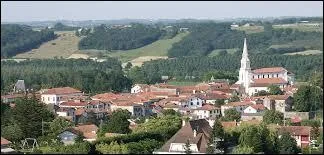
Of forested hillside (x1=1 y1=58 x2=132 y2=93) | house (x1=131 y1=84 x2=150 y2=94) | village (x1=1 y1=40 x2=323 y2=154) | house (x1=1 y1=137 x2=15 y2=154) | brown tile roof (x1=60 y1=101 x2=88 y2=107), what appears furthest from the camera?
forested hillside (x1=1 y1=58 x2=132 y2=93)

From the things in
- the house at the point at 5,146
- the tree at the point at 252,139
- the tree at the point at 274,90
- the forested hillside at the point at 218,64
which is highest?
the house at the point at 5,146

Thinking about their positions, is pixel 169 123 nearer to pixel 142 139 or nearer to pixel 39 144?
pixel 142 139

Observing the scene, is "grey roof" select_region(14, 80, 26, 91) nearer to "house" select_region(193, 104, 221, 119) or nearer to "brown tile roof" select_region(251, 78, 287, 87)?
"brown tile roof" select_region(251, 78, 287, 87)

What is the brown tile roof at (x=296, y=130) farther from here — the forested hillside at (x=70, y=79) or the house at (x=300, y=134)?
the forested hillside at (x=70, y=79)

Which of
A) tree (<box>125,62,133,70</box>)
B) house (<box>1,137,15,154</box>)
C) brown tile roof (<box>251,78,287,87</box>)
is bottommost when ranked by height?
tree (<box>125,62,133,70</box>)

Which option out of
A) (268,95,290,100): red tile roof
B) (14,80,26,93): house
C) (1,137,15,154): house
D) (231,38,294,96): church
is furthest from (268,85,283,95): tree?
(1,137,15,154): house

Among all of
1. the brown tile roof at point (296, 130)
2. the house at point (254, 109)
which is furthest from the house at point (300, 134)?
the house at point (254, 109)
